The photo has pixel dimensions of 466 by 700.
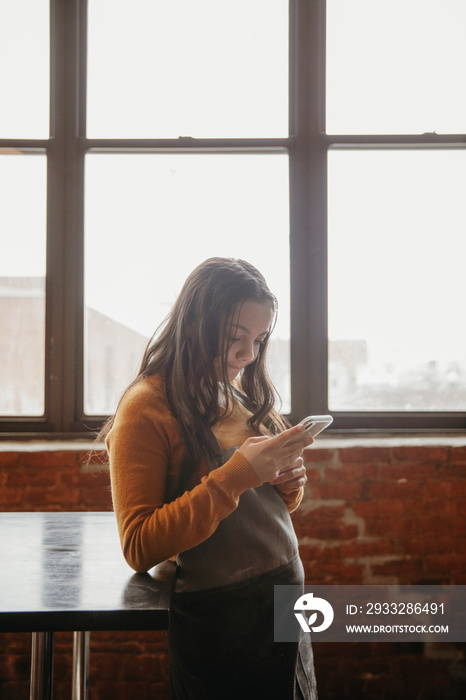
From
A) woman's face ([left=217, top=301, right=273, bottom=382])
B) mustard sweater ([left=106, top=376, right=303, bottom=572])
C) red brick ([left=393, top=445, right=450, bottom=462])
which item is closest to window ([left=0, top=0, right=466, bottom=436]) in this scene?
red brick ([left=393, top=445, right=450, bottom=462])

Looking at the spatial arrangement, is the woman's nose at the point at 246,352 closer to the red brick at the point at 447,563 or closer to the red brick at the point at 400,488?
the red brick at the point at 400,488

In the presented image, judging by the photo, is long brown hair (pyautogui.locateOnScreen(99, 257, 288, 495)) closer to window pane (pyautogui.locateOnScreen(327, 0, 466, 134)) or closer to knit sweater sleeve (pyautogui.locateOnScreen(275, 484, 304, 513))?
knit sweater sleeve (pyautogui.locateOnScreen(275, 484, 304, 513))

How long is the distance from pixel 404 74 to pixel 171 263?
146cm

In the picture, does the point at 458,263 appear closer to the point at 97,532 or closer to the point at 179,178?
the point at 179,178

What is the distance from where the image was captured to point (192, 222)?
2.60m

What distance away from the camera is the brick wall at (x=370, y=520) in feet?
7.67

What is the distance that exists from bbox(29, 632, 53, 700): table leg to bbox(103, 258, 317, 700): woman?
30cm

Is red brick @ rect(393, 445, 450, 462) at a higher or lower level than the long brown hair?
lower

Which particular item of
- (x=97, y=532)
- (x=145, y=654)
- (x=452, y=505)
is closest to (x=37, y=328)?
(x=97, y=532)

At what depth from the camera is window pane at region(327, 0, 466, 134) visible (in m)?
2.64

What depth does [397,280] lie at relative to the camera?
104 inches

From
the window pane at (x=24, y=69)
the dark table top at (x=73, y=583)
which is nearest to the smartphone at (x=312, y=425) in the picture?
the dark table top at (x=73, y=583)

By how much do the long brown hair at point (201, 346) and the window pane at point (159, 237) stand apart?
1.28 meters
